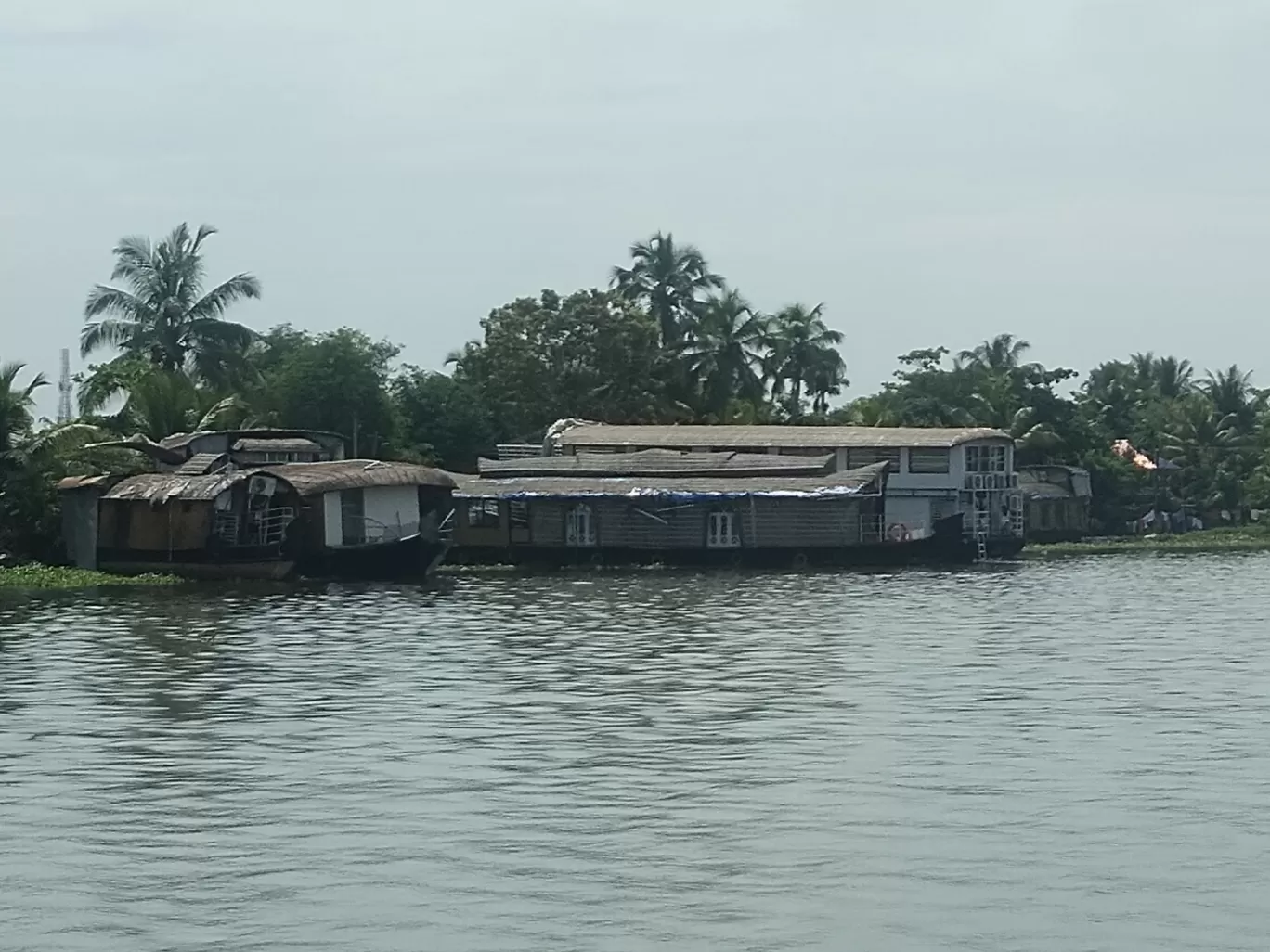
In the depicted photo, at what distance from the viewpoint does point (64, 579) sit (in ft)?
116

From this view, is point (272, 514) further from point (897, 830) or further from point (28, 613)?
point (897, 830)

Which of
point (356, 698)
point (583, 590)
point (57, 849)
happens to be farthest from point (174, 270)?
point (57, 849)

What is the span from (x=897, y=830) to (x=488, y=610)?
18848mm

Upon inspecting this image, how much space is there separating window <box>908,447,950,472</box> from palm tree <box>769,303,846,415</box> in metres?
11.7

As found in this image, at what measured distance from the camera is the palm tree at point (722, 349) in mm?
57969

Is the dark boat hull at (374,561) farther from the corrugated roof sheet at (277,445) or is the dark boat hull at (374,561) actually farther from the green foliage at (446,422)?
the green foliage at (446,422)

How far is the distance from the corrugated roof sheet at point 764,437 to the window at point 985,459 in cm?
41

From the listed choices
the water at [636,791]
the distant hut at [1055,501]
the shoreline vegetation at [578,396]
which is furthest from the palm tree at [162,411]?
the distant hut at [1055,501]

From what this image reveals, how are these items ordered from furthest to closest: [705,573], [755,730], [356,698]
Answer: [705,573] < [356,698] < [755,730]

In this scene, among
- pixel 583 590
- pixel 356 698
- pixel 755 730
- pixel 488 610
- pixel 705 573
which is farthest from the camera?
pixel 705 573

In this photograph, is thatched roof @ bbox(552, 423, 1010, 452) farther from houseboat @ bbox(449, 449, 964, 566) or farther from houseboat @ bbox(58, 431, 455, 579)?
houseboat @ bbox(58, 431, 455, 579)

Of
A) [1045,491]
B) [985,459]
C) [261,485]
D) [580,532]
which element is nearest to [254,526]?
[261,485]

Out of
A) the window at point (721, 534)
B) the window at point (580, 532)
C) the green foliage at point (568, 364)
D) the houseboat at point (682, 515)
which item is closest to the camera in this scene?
the houseboat at point (682, 515)

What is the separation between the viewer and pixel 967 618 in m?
27.7
